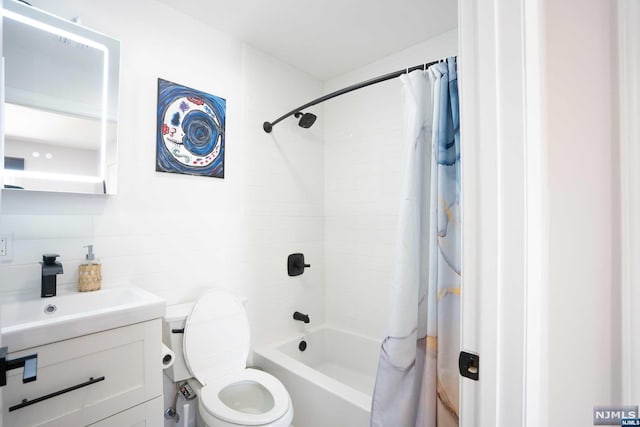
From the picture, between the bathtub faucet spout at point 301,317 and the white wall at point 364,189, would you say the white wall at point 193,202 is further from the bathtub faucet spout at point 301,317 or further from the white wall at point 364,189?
the white wall at point 364,189

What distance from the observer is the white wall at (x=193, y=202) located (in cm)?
134

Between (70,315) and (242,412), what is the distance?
3.12 feet

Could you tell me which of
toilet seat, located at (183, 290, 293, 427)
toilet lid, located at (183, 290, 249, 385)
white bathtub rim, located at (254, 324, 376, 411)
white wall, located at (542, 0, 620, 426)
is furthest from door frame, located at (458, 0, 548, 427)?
toilet lid, located at (183, 290, 249, 385)

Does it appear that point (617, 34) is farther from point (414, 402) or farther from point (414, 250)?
point (414, 402)

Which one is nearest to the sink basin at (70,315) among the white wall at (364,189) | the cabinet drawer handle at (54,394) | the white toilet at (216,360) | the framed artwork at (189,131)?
the cabinet drawer handle at (54,394)

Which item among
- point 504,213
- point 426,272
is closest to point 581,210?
point 504,213

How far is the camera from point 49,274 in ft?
4.02

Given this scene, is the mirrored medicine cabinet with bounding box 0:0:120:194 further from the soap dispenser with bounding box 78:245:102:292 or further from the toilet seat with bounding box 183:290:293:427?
the toilet seat with bounding box 183:290:293:427

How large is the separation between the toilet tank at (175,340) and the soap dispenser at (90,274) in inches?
14.0

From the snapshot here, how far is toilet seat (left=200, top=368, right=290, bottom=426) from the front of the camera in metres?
1.26

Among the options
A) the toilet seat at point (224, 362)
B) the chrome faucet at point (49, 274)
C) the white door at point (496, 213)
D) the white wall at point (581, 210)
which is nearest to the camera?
the white door at point (496, 213)

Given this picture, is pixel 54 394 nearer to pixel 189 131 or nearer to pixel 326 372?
pixel 189 131

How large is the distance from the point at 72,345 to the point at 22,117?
1005 millimetres

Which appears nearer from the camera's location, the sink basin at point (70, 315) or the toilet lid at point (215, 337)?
the sink basin at point (70, 315)
